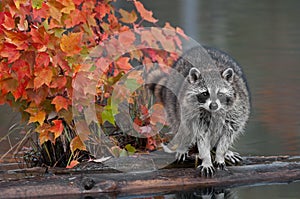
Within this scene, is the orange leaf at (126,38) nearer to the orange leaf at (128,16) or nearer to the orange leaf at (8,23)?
the orange leaf at (128,16)

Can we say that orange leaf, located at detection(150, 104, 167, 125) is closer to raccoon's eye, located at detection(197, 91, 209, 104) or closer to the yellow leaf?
raccoon's eye, located at detection(197, 91, 209, 104)

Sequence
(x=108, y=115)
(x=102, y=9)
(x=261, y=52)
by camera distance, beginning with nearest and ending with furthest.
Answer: (x=108, y=115)
(x=102, y=9)
(x=261, y=52)

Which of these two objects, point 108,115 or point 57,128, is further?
point 108,115

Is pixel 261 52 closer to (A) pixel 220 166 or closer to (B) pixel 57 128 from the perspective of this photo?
(A) pixel 220 166

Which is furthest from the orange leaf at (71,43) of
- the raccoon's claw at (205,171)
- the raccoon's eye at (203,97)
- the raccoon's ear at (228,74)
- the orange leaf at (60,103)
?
the raccoon's claw at (205,171)

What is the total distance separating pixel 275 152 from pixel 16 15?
99.8 inches

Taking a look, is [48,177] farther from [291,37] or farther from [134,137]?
[291,37]

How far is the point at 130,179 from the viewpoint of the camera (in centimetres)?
549

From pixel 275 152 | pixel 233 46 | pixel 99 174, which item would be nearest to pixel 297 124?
pixel 275 152

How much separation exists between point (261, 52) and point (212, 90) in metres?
7.71

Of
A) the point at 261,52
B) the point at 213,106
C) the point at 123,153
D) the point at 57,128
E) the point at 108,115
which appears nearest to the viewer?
Answer: the point at 213,106

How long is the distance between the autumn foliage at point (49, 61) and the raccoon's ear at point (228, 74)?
798 millimetres

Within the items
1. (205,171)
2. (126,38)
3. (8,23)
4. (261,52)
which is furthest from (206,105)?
(261,52)

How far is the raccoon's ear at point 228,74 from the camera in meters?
5.54
